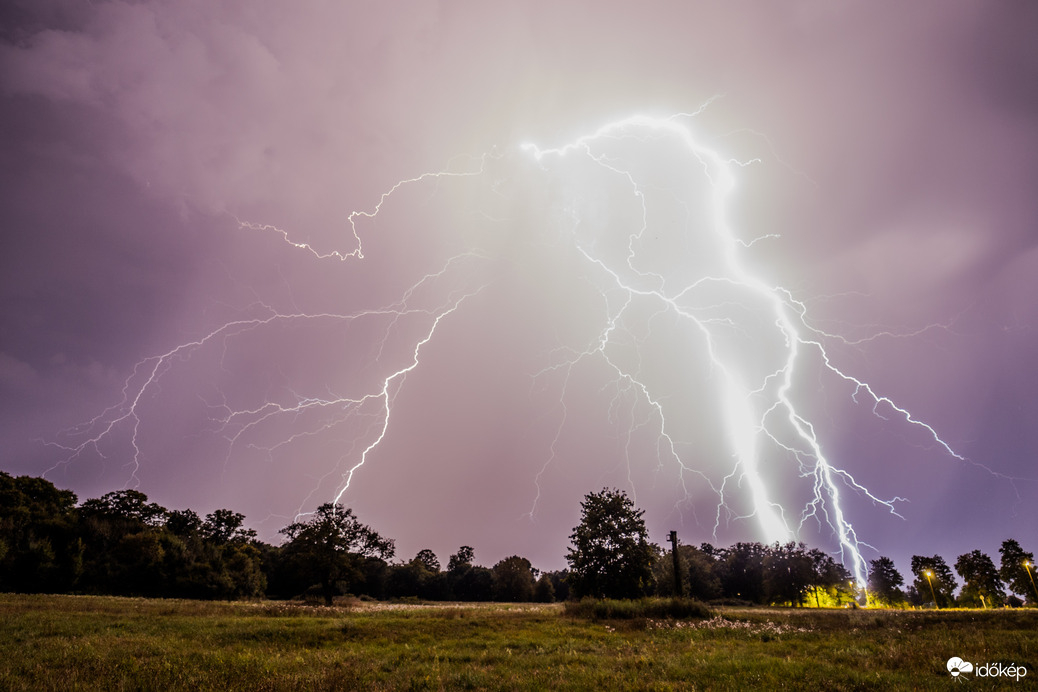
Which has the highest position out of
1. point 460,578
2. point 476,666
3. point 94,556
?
point 476,666

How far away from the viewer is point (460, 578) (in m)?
71.7

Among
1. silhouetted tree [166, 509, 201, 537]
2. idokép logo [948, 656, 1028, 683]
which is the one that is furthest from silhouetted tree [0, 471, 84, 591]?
idokép logo [948, 656, 1028, 683]

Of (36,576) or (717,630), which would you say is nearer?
(717,630)

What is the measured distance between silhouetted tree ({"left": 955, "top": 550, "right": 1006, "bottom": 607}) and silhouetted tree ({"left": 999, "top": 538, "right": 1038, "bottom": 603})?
3.60 meters

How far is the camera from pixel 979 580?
64500 millimetres

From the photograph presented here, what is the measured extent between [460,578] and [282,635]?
67.8 meters

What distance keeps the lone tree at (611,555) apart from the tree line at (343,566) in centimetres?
7

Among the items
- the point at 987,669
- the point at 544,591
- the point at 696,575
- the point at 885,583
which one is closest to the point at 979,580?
the point at 885,583

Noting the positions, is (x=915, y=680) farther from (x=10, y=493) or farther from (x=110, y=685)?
(x=10, y=493)

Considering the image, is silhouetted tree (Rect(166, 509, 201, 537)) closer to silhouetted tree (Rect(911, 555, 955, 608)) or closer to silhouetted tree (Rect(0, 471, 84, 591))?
silhouetted tree (Rect(0, 471, 84, 591))

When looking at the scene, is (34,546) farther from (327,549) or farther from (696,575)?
(696,575)

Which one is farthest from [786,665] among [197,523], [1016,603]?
[1016,603]

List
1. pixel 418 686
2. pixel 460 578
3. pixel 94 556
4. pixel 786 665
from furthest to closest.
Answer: pixel 460 578, pixel 94 556, pixel 786 665, pixel 418 686

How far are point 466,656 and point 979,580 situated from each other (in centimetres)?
9663
